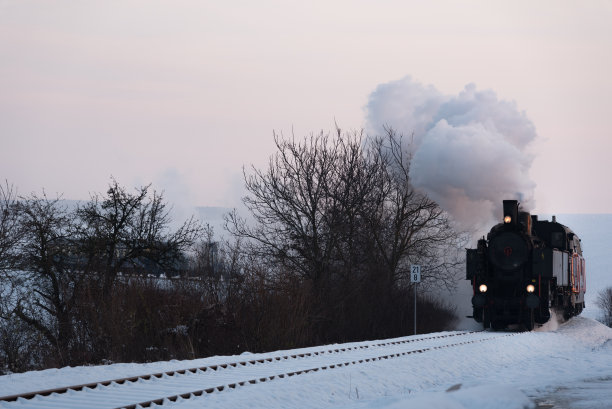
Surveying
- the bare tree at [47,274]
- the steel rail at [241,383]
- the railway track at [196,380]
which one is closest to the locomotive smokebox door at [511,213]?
the railway track at [196,380]

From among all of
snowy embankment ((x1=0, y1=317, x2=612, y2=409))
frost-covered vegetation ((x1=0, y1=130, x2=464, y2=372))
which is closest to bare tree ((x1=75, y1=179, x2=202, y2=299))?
frost-covered vegetation ((x1=0, y1=130, x2=464, y2=372))

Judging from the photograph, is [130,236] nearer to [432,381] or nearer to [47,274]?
[47,274]

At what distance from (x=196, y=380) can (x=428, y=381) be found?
14.0 feet

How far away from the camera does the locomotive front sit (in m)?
24.5

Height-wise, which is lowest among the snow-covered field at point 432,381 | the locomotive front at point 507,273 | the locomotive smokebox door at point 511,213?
the snow-covered field at point 432,381

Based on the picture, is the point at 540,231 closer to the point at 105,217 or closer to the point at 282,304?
the point at 282,304

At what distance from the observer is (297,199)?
32125 mm

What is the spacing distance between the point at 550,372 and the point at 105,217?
2189cm

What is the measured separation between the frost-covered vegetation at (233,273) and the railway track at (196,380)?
11.5ft

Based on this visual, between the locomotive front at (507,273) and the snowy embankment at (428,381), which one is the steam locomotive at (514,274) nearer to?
the locomotive front at (507,273)

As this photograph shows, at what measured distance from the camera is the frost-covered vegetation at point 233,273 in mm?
20031

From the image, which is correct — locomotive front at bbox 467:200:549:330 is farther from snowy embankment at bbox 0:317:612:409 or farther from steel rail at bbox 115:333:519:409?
steel rail at bbox 115:333:519:409

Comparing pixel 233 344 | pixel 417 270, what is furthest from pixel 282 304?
pixel 417 270

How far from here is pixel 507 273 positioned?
2502 cm
